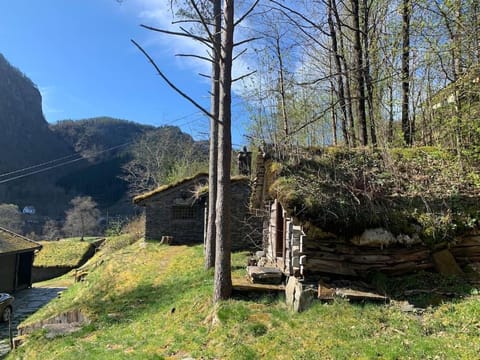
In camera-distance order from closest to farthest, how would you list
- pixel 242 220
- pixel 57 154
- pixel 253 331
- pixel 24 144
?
pixel 253 331 → pixel 242 220 → pixel 24 144 → pixel 57 154

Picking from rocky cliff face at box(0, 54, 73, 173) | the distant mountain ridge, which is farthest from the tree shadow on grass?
rocky cliff face at box(0, 54, 73, 173)

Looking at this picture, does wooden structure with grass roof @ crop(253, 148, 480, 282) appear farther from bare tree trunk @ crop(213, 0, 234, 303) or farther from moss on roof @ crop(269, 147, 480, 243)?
bare tree trunk @ crop(213, 0, 234, 303)

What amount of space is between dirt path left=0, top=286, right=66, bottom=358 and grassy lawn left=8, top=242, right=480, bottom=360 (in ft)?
13.5

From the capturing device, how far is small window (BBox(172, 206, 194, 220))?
18781mm

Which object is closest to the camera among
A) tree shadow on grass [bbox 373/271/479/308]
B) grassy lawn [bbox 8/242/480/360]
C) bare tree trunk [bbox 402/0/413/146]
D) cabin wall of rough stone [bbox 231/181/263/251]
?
grassy lawn [bbox 8/242/480/360]

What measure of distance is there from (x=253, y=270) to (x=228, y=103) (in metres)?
3.55

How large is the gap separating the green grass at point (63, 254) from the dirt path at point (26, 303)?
4.79 metres

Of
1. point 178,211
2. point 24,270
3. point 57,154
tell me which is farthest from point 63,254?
point 57,154

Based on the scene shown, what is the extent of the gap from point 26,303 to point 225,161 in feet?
53.8

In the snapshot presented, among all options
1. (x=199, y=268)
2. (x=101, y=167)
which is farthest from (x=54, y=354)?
(x=101, y=167)

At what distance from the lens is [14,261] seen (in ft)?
73.5

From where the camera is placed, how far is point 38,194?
6206 cm

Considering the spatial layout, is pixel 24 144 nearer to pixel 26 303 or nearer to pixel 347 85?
pixel 26 303

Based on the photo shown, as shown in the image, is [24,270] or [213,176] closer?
[213,176]
